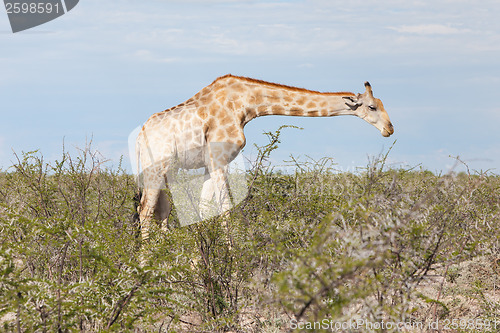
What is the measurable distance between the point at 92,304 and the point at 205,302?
188cm

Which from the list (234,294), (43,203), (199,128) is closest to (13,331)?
(234,294)

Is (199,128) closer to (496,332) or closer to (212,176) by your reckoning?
(212,176)

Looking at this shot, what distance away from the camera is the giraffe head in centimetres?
1018

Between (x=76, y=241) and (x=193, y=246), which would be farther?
(x=193, y=246)

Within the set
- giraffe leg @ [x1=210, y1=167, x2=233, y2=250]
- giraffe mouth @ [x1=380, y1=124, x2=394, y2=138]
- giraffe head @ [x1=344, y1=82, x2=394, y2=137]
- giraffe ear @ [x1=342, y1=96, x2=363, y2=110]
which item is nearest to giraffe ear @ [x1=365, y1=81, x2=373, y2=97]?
giraffe head @ [x1=344, y1=82, x2=394, y2=137]

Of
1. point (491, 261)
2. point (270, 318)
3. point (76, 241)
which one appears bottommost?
point (491, 261)

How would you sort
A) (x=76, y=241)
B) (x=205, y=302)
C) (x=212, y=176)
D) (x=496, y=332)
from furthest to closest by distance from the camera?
1. (x=212, y=176)
2. (x=205, y=302)
3. (x=496, y=332)
4. (x=76, y=241)

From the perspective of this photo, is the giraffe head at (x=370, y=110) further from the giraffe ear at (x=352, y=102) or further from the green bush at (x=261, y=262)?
the green bush at (x=261, y=262)

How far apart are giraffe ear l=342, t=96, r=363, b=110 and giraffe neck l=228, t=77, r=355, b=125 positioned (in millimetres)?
55

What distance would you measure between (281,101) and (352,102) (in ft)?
4.17

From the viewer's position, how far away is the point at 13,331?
4.34m

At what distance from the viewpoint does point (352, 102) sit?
33.5ft

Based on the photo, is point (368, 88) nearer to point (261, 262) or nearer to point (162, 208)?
point (162, 208)

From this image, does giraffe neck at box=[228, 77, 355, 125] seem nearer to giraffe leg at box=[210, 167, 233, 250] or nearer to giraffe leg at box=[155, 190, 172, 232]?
giraffe leg at box=[210, 167, 233, 250]
